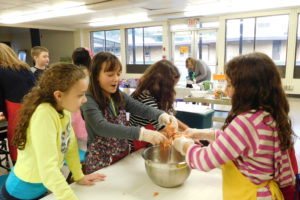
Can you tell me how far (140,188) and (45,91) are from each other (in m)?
0.61

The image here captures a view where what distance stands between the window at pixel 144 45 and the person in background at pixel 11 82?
24.7ft

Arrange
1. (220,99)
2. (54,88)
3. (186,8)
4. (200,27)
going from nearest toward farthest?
(54,88) < (220,99) < (186,8) < (200,27)

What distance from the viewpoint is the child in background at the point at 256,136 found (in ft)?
2.59

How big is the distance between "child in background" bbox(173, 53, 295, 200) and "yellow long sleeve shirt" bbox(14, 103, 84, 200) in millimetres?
547

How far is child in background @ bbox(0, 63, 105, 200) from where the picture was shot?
906 mm

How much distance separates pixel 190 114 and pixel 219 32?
18.6 ft

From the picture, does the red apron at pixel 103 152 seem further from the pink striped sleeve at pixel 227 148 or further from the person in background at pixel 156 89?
the pink striped sleeve at pixel 227 148

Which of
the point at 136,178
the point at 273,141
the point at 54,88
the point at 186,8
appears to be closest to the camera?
the point at 273,141

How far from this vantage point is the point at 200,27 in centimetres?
827

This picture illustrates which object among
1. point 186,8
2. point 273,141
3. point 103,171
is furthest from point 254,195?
point 186,8

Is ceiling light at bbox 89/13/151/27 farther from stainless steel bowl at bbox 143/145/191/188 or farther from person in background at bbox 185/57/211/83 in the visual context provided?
stainless steel bowl at bbox 143/145/191/188

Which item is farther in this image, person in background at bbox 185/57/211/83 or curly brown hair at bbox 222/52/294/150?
person in background at bbox 185/57/211/83

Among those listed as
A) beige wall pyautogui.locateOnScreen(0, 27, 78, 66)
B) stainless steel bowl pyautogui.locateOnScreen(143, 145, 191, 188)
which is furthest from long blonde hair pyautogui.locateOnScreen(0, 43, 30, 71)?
beige wall pyautogui.locateOnScreen(0, 27, 78, 66)

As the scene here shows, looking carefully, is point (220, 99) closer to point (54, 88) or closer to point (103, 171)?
point (103, 171)
